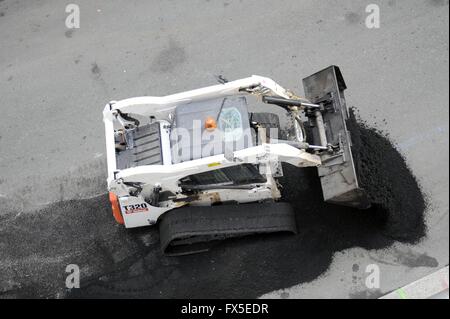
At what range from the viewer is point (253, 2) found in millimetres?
10016

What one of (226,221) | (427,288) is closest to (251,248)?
(226,221)

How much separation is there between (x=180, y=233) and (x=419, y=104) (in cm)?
396

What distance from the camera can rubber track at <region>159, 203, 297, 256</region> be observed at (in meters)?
7.57

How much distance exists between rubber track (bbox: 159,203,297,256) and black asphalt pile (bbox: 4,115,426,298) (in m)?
0.32

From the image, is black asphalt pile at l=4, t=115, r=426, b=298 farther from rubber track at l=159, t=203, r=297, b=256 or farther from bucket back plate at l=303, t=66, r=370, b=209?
bucket back plate at l=303, t=66, r=370, b=209

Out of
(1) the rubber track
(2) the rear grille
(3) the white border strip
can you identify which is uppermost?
(2) the rear grille

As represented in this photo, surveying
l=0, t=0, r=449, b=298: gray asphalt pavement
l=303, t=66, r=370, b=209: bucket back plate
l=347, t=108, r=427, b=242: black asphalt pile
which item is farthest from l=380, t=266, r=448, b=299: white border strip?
l=303, t=66, r=370, b=209: bucket back plate

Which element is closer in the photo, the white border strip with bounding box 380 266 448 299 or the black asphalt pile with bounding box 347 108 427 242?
the white border strip with bounding box 380 266 448 299

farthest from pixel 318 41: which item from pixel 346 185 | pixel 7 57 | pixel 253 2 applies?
pixel 7 57

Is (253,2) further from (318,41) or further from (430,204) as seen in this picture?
(430,204)

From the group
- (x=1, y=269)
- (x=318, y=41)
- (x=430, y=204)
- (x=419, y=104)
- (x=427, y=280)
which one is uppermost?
(x=318, y=41)

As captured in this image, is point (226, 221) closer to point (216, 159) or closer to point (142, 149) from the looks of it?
point (216, 159)

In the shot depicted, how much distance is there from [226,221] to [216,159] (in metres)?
1.08

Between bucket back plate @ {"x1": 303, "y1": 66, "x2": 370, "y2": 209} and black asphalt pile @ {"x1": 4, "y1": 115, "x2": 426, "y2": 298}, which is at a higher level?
bucket back plate @ {"x1": 303, "y1": 66, "x2": 370, "y2": 209}
